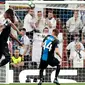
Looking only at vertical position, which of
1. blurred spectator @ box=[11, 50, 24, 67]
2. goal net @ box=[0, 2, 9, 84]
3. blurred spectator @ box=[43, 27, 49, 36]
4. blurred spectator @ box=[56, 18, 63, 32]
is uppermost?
blurred spectator @ box=[56, 18, 63, 32]

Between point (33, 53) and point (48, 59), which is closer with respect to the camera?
point (48, 59)

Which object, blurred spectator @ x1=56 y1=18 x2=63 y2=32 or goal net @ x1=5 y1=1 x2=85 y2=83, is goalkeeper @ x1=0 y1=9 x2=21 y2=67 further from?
blurred spectator @ x1=56 y1=18 x2=63 y2=32

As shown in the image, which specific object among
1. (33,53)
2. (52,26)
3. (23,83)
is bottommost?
(23,83)

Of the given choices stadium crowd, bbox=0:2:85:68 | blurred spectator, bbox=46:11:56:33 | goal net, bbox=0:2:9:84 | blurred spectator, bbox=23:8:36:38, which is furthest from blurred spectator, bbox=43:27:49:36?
goal net, bbox=0:2:9:84

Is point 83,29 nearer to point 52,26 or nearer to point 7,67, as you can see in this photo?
point 52,26

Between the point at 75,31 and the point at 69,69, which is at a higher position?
the point at 75,31

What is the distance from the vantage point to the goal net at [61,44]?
13680 millimetres

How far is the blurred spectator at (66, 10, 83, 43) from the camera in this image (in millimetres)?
13719

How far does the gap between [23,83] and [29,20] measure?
2.05 meters

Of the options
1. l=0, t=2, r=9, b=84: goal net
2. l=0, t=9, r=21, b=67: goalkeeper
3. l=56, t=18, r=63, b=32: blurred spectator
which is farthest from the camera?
l=56, t=18, r=63, b=32: blurred spectator

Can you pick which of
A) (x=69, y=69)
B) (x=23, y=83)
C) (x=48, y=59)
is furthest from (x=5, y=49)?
(x=69, y=69)

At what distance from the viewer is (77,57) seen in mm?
13758

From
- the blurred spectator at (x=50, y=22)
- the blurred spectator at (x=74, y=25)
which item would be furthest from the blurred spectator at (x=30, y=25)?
the blurred spectator at (x=74, y=25)

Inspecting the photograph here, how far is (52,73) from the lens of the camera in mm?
13781
